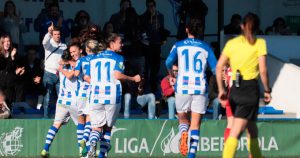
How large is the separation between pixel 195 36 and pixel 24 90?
247 inches

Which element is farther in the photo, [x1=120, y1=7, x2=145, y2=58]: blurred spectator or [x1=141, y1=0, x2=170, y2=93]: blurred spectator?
[x1=141, y1=0, x2=170, y2=93]: blurred spectator

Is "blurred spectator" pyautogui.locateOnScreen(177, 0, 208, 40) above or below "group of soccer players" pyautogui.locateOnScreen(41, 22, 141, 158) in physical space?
above

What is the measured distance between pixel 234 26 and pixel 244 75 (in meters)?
9.81

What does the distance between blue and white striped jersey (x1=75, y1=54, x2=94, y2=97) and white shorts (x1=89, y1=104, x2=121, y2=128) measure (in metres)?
0.78

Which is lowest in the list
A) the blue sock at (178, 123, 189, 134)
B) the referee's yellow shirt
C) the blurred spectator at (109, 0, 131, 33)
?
the blue sock at (178, 123, 189, 134)

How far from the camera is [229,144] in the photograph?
1310 cm

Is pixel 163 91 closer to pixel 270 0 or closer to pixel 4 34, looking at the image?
pixel 4 34

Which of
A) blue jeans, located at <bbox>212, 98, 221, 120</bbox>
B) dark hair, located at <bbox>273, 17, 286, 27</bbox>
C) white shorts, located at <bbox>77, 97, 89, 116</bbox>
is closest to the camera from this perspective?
white shorts, located at <bbox>77, 97, 89, 116</bbox>

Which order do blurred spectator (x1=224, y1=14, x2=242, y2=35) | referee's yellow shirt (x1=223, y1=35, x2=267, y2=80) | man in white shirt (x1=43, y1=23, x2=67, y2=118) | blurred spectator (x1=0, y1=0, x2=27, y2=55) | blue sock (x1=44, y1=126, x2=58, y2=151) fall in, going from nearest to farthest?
1. referee's yellow shirt (x1=223, y1=35, x2=267, y2=80)
2. blue sock (x1=44, y1=126, x2=58, y2=151)
3. man in white shirt (x1=43, y1=23, x2=67, y2=118)
4. blurred spectator (x1=0, y1=0, x2=27, y2=55)
5. blurred spectator (x1=224, y1=14, x2=242, y2=35)

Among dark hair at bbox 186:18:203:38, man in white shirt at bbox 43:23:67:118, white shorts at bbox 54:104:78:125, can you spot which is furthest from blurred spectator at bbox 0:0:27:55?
dark hair at bbox 186:18:203:38

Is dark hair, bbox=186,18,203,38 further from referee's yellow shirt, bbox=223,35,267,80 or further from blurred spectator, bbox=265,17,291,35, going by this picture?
blurred spectator, bbox=265,17,291,35

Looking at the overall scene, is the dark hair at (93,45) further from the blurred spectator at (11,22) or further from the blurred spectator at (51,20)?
the blurred spectator at (11,22)

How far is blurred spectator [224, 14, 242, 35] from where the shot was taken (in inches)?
904

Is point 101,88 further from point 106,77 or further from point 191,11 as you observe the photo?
point 191,11
